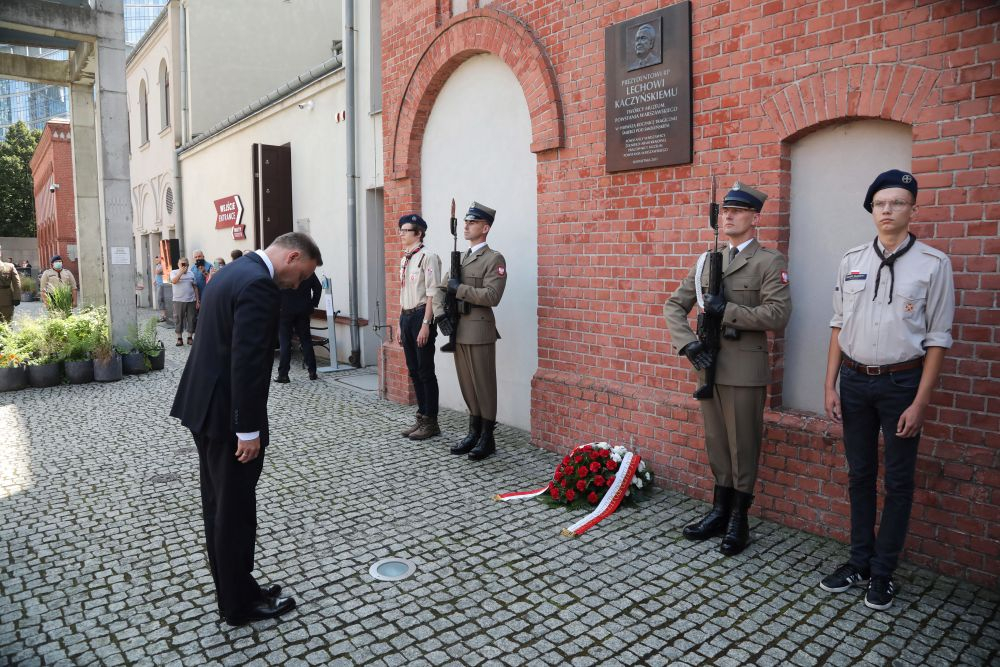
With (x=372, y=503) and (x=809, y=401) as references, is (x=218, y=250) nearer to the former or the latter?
(x=372, y=503)

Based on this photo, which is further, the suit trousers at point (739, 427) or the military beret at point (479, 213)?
the military beret at point (479, 213)

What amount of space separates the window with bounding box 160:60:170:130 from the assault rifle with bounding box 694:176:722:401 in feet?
70.0

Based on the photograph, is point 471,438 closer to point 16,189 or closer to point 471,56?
point 471,56

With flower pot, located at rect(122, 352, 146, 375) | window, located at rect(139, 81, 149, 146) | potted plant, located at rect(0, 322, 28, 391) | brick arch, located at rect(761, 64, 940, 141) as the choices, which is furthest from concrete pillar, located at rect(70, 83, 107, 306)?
brick arch, located at rect(761, 64, 940, 141)

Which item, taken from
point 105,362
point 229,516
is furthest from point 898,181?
point 105,362

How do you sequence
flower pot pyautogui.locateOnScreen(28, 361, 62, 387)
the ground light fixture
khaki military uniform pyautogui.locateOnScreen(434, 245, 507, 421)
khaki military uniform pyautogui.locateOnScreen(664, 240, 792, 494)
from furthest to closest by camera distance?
1. flower pot pyautogui.locateOnScreen(28, 361, 62, 387)
2. khaki military uniform pyautogui.locateOnScreen(434, 245, 507, 421)
3. khaki military uniform pyautogui.locateOnScreen(664, 240, 792, 494)
4. the ground light fixture

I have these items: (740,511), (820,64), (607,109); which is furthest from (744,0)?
(740,511)

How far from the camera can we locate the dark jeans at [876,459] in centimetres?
338

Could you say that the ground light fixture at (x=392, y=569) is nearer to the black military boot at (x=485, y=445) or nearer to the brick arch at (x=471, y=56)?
the black military boot at (x=485, y=445)

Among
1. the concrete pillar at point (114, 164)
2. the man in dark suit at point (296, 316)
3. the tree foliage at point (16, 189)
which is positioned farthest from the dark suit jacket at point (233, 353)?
the tree foliage at point (16, 189)

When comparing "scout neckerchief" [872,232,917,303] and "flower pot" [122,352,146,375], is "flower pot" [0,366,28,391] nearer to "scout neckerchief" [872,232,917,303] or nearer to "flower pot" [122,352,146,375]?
"flower pot" [122,352,146,375]

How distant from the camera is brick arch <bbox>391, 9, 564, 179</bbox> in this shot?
5922mm

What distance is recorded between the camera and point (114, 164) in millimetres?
10789

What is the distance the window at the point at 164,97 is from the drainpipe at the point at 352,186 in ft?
44.3
